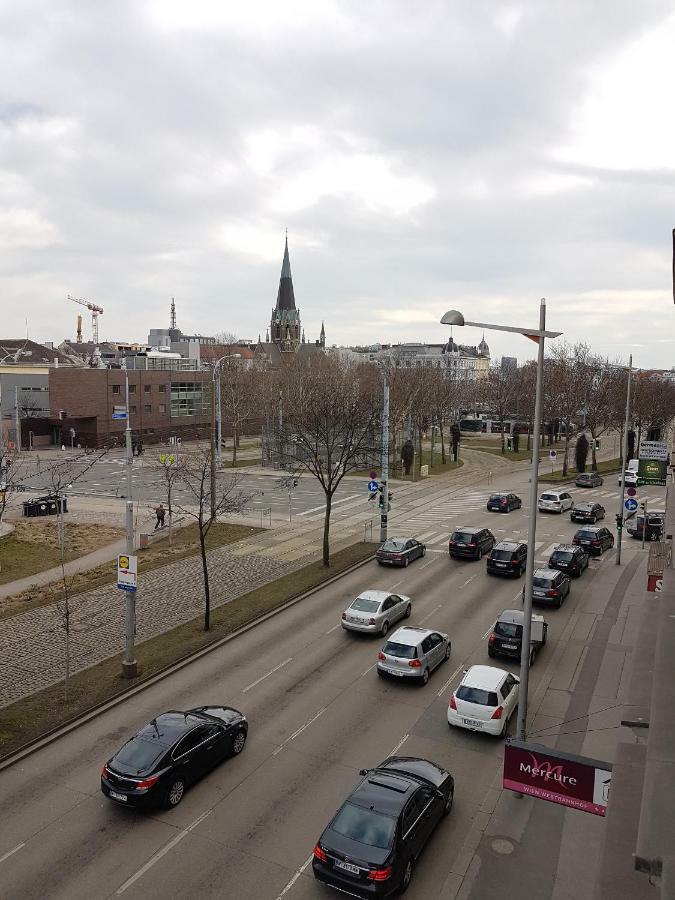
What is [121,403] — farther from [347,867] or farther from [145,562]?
[347,867]

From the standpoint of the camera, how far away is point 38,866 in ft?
36.1

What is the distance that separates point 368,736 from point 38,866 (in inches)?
278

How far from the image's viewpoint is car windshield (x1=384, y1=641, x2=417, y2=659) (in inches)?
707

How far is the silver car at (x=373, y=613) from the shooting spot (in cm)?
2134

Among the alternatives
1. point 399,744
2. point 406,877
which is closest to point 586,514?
point 399,744

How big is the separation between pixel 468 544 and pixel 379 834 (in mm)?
21473

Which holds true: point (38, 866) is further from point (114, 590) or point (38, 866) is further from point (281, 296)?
point (281, 296)

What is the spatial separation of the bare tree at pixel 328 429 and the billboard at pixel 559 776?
1820 cm

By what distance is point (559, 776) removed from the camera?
33.9 ft

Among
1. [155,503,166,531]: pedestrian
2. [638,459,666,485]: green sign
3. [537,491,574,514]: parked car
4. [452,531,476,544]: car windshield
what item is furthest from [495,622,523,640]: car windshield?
[537,491,574,514]: parked car

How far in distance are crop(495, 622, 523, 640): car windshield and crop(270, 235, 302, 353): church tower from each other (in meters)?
139

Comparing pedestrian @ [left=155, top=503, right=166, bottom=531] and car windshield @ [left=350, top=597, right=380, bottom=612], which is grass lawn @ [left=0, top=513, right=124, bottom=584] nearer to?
pedestrian @ [left=155, top=503, right=166, bottom=531]

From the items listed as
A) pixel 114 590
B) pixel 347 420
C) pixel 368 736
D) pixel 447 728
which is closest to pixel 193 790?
pixel 368 736

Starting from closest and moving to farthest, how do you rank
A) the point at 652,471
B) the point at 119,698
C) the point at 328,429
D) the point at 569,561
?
the point at 119,698 < the point at 569,561 < the point at 652,471 < the point at 328,429
